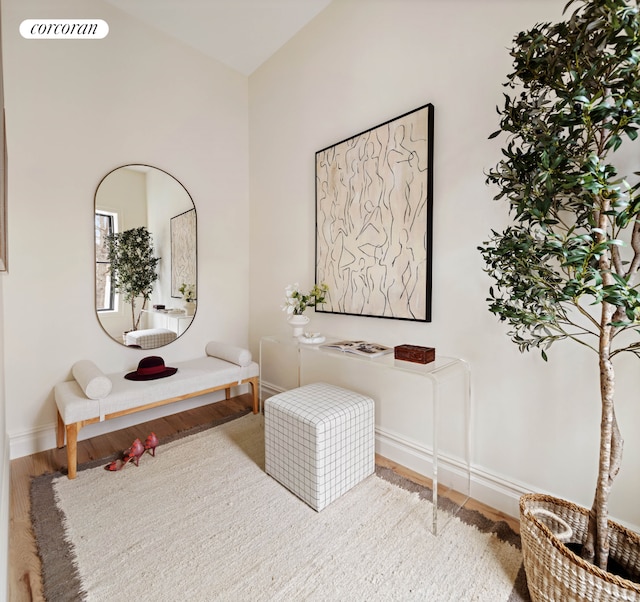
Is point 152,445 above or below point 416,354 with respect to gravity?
below

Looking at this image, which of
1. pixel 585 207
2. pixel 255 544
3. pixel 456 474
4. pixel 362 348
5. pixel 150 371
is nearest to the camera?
pixel 585 207

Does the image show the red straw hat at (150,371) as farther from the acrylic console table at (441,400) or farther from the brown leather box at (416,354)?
the brown leather box at (416,354)

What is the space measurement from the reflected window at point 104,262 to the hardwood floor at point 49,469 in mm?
947

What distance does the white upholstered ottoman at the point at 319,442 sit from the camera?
1.62m

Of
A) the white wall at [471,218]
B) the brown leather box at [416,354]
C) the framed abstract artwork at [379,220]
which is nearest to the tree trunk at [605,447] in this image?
the white wall at [471,218]

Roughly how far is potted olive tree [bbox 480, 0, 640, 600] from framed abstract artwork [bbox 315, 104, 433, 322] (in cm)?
61

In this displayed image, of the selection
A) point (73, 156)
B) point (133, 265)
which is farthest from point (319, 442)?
point (73, 156)

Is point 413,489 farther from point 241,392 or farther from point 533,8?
point 533,8

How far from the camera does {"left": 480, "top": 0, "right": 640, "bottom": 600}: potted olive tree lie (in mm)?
913

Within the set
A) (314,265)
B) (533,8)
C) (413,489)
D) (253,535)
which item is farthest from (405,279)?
(253,535)

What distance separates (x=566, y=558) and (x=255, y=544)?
3.72 feet

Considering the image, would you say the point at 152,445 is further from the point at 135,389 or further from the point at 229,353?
the point at 229,353

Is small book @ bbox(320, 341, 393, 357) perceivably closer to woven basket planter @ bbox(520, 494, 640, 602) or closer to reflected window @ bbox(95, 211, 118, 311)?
woven basket planter @ bbox(520, 494, 640, 602)

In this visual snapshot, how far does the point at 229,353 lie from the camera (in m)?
2.72
